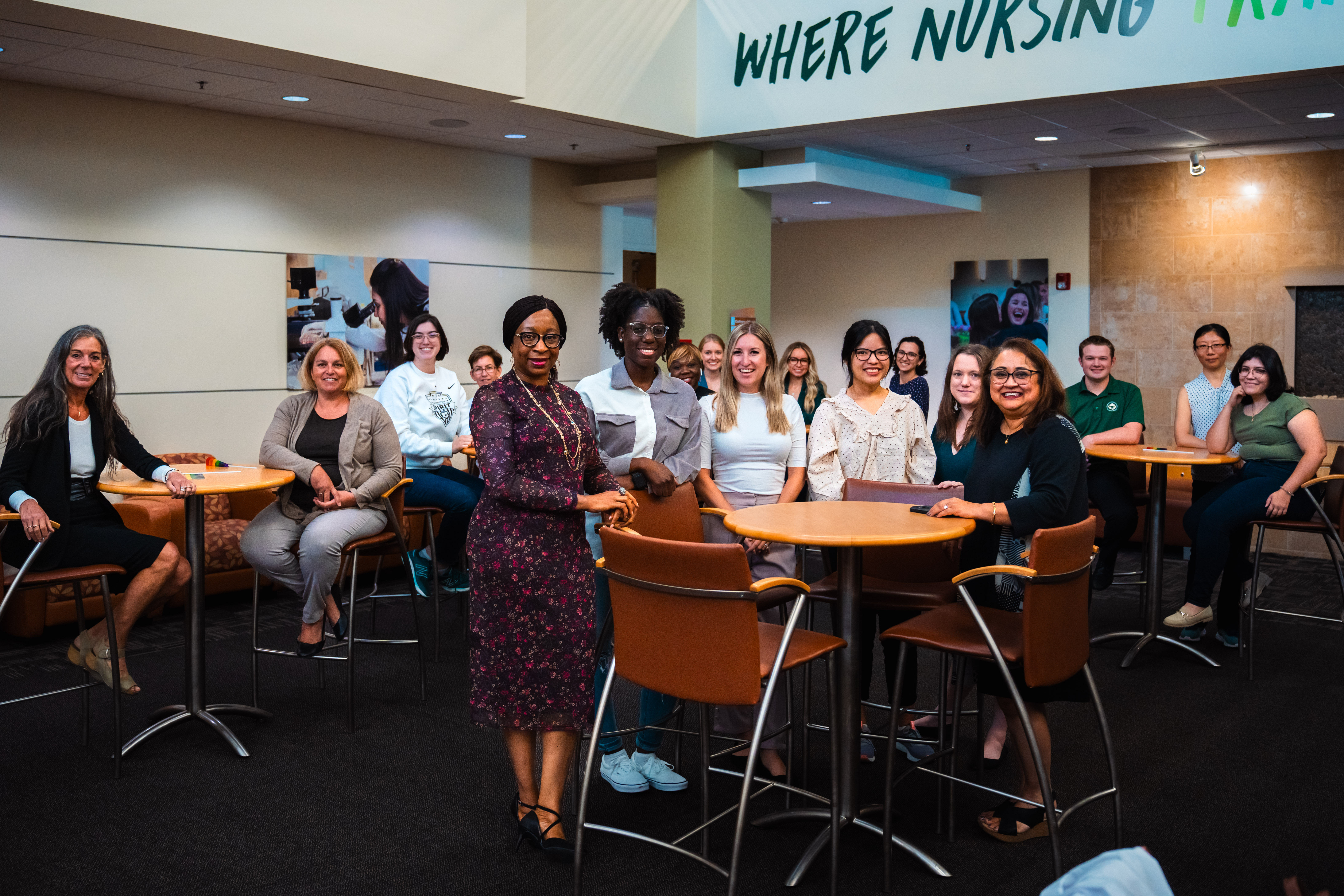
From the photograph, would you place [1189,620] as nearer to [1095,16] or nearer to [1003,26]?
[1095,16]

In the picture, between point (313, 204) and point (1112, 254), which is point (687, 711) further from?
point (1112, 254)

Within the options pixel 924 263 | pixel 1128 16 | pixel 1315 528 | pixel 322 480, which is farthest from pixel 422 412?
pixel 924 263

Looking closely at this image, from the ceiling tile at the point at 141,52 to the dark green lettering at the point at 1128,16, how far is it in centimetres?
531

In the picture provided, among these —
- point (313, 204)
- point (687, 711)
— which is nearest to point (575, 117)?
point (313, 204)

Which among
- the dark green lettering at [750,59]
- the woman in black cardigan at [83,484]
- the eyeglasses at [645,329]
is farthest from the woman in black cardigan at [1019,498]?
the dark green lettering at [750,59]

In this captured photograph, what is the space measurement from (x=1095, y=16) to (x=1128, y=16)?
0.20 m

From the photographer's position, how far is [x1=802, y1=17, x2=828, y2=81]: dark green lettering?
7863mm

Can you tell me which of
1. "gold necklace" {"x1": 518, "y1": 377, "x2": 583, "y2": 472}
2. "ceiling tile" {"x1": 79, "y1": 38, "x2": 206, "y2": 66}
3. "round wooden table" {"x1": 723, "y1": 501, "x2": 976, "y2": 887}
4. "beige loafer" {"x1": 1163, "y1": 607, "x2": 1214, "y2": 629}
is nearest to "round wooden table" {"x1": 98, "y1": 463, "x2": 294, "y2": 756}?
"gold necklace" {"x1": 518, "y1": 377, "x2": 583, "y2": 472}

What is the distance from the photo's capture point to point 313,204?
8141 mm

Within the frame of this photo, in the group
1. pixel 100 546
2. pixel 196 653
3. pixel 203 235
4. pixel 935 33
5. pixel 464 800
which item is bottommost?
pixel 464 800

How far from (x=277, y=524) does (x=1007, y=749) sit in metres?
3.11

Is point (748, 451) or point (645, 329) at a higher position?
point (645, 329)

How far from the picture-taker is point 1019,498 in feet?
11.3

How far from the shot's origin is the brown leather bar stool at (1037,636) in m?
2.97
